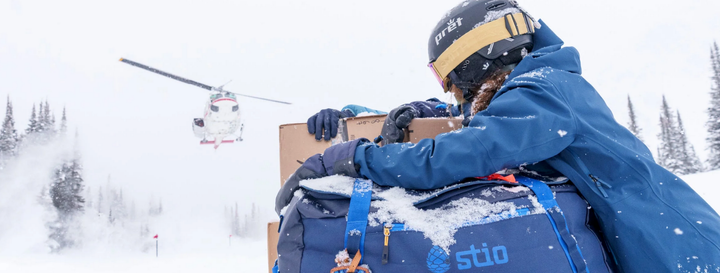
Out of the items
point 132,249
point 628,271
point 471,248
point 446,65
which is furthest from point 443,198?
point 132,249

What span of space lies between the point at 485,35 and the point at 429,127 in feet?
2.10

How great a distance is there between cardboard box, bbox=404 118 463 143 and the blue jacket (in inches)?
31.0

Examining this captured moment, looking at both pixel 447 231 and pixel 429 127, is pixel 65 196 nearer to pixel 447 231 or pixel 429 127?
pixel 429 127

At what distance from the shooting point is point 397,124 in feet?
7.39

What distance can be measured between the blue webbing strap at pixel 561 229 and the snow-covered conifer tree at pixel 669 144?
35998 mm

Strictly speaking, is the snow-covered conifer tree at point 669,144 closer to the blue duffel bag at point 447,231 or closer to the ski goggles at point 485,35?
the ski goggles at point 485,35

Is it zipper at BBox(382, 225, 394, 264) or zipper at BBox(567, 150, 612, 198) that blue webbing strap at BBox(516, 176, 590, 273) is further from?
zipper at BBox(382, 225, 394, 264)

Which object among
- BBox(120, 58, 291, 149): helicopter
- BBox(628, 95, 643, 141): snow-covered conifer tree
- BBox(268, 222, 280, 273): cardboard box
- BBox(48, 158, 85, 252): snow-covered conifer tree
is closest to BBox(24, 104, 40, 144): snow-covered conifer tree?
BBox(48, 158, 85, 252): snow-covered conifer tree

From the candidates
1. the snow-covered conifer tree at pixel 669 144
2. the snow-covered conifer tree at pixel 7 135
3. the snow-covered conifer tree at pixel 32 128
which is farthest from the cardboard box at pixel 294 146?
the snow-covered conifer tree at pixel 32 128

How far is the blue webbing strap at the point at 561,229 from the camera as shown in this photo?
1237 millimetres

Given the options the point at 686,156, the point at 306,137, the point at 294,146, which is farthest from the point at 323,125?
the point at 686,156

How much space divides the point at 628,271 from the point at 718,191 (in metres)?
17.6

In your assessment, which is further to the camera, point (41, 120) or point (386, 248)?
point (41, 120)

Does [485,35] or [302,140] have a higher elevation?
[485,35]
